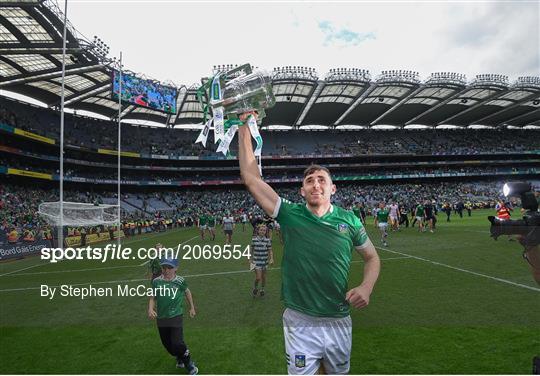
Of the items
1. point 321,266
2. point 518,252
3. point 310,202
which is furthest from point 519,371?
point 518,252

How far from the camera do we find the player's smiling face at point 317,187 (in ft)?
9.39

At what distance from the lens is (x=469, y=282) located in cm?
890

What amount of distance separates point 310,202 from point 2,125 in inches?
1798

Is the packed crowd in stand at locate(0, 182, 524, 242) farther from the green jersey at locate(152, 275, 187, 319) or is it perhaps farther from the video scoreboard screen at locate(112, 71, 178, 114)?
the green jersey at locate(152, 275, 187, 319)

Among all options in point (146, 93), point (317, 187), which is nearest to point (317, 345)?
point (317, 187)

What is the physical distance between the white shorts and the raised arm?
948 mm

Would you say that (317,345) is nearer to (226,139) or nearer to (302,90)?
(226,139)

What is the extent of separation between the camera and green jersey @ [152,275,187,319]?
16.8ft

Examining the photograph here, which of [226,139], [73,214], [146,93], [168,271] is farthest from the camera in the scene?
[146,93]

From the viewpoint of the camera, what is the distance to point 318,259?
2824 millimetres

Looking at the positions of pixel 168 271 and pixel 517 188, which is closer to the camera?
pixel 517 188

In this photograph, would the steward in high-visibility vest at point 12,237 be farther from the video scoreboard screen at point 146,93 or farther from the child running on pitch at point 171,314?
the video scoreboard screen at point 146,93

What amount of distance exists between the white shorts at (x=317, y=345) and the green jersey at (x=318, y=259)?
0.26 ft

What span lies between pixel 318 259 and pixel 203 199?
56979 millimetres
